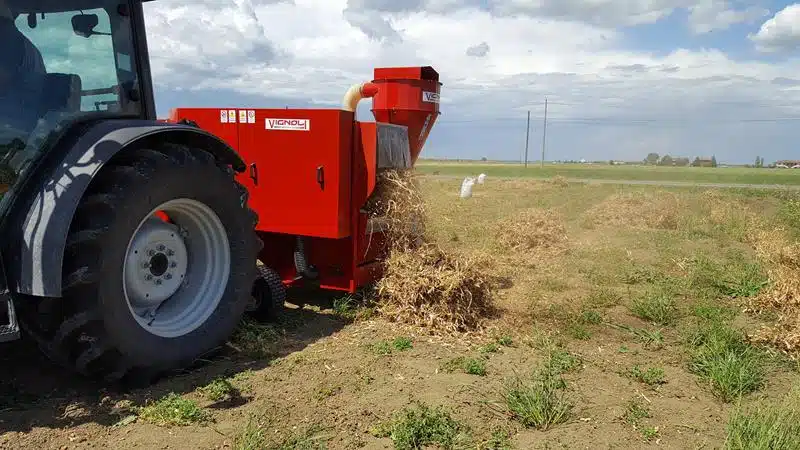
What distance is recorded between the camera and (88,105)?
3684mm

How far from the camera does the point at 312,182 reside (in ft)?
16.6

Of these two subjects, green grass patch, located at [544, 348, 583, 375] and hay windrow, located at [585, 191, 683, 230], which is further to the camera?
hay windrow, located at [585, 191, 683, 230]

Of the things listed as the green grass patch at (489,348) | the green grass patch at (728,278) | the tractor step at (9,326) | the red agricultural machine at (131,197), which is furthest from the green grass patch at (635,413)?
the green grass patch at (728,278)

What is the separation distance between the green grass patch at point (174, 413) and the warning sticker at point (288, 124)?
2.46m

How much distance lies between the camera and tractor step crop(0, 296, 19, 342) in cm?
294

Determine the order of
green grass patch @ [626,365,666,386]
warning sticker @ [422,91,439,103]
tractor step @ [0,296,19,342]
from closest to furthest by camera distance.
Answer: tractor step @ [0,296,19,342], green grass patch @ [626,365,666,386], warning sticker @ [422,91,439,103]

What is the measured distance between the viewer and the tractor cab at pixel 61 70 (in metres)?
3.30

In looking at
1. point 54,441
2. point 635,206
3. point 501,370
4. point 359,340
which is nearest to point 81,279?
point 54,441

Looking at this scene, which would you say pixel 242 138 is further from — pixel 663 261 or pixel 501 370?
pixel 663 261

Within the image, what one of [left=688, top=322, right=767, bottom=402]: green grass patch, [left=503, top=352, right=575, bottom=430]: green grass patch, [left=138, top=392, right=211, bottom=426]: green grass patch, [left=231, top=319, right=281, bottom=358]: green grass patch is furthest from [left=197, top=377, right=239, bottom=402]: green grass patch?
[left=688, top=322, right=767, bottom=402]: green grass patch

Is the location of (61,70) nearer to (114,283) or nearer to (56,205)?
(56,205)

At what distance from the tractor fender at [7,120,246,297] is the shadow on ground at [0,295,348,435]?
2.28 feet

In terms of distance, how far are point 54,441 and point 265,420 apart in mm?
989

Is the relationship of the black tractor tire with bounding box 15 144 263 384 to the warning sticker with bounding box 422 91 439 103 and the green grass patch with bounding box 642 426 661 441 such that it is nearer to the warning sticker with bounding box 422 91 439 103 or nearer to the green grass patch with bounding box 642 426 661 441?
the green grass patch with bounding box 642 426 661 441
